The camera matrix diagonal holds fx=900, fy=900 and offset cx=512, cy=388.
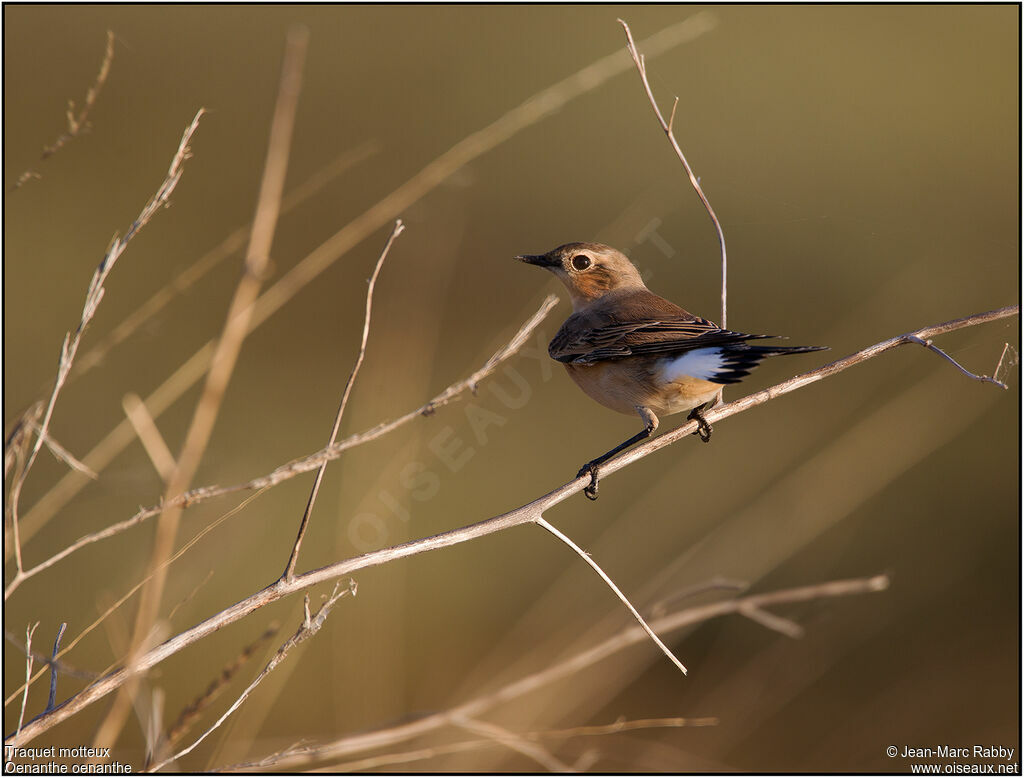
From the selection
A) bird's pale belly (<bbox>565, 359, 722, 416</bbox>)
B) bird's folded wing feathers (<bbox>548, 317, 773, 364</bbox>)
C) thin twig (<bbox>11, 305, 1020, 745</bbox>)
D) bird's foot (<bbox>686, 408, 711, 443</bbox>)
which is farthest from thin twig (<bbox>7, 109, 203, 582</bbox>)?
bird's foot (<bbox>686, 408, 711, 443</bbox>)

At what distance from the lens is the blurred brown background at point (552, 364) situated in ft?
18.9

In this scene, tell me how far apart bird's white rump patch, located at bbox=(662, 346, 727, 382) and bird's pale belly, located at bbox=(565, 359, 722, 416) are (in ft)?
0.10

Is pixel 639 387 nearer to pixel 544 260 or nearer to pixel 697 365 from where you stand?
pixel 697 365

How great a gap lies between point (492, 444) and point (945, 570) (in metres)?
4.25

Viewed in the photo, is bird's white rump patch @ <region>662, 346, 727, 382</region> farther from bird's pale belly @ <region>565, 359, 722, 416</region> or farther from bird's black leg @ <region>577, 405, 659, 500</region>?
bird's black leg @ <region>577, 405, 659, 500</region>

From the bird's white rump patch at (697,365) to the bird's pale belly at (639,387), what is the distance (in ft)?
0.10

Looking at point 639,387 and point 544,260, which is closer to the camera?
point 639,387

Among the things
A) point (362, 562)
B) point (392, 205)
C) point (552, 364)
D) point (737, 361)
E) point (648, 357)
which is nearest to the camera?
point (362, 562)

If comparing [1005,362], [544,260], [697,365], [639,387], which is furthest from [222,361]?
[544,260]

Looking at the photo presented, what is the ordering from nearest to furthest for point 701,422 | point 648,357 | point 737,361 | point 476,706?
point 476,706 < point 737,361 < point 701,422 < point 648,357

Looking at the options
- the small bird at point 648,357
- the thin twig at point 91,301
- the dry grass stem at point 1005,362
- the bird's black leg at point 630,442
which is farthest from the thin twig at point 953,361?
the thin twig at point 91,301

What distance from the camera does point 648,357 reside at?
3762mm

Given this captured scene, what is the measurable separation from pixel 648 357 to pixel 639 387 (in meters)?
0.13

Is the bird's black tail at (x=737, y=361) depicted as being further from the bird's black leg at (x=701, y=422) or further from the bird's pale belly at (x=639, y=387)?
the bird's black leg at (x=701, y=422)
